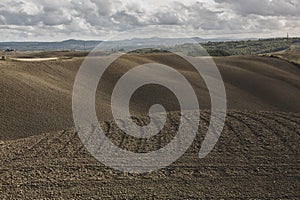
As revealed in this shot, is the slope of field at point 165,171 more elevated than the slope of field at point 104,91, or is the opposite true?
the slope of field at point 104,91

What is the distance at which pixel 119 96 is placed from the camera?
104 ft

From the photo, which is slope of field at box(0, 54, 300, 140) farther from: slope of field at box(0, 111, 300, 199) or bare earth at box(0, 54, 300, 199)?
slope of field at box(0, 111, 300, 199)

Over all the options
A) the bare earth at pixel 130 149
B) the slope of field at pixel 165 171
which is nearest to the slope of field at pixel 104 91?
the bare earth at pixel 130 149

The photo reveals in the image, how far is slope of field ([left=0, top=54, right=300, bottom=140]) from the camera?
22.0 m

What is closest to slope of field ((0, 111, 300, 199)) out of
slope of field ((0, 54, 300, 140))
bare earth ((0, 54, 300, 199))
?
bare earth ((0, 54, 300, 199))

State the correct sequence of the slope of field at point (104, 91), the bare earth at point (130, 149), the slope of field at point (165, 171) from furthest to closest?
the slope of field at point (104, 91) < the bare earth at point (130, 149) < the slope of field at point (165, 171)

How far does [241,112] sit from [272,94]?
68.6 feet

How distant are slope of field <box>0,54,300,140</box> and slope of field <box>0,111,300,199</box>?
4647 mm

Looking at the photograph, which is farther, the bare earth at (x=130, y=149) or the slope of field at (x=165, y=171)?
the bare earth at (x=130, y=149)

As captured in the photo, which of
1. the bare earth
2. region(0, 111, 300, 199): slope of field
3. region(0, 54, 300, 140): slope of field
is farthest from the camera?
region(0, 54, 300, 140): slope of field

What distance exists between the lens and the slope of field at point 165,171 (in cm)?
1164

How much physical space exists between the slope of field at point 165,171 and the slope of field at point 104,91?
183 inches

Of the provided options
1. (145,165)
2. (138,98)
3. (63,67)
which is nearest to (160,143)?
(145,165)

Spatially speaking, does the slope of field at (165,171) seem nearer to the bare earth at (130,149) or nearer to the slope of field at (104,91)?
the bare earth at (130,149)
